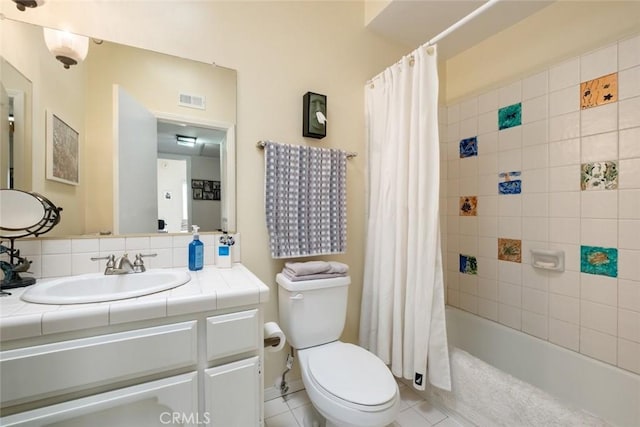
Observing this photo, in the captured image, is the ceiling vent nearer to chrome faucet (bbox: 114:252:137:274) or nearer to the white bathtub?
chrome faucet (bbox: 114:252:137:274)

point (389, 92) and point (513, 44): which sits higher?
point (513, 44)

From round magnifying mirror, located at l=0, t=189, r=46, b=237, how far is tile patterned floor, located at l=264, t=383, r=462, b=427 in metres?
1.40

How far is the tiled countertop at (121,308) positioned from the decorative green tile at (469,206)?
1.76 m

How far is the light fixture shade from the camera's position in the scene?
3.70ft

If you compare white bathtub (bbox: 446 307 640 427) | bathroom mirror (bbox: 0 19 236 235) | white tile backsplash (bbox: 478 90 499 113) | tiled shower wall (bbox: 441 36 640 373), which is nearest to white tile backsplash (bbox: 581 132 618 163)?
tiled shower wall (bbox: 441 36 640 373)

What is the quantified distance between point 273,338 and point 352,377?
0.38 meters

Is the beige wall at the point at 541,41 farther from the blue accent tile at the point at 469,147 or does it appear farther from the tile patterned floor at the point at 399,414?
the tile patterned floor at the point at 399,414

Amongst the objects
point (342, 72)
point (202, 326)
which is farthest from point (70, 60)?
point (342, 72)

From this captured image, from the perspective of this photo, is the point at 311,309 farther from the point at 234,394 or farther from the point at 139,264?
the point at 139,264

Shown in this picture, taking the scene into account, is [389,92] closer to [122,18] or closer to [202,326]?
[122,18]

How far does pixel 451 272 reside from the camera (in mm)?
2211

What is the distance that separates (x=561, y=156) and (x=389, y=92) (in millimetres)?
1066

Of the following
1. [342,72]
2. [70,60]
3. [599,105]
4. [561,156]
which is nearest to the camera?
[70,60]

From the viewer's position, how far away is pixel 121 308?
2.53 feet
